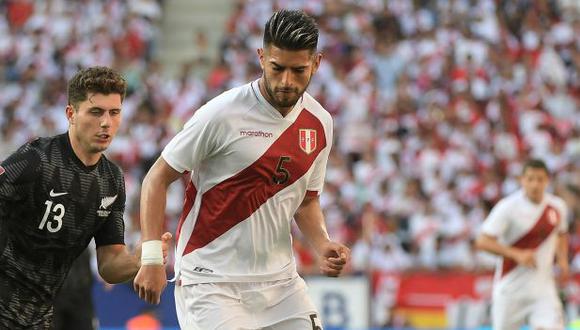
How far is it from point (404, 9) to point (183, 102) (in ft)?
15.3

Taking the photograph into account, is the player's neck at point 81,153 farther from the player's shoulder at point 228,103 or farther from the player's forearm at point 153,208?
the player's shoulder at point 228,103

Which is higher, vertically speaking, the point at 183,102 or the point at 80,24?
the point at 80,24

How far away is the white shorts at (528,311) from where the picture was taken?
11.9 meters

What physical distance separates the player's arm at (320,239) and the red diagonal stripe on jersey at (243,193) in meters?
0.40

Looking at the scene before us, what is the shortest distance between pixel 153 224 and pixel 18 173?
76 centimetres

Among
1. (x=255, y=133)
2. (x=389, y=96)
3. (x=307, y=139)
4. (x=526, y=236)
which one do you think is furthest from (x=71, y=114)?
(x=389, y=96)

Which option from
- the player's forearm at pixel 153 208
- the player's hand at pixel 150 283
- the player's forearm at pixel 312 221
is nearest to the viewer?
the player's hand at pixel 150 283

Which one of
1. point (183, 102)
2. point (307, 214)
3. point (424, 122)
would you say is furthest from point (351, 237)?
point (307, 214)

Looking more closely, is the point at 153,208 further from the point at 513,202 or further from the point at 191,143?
the point at 513,202

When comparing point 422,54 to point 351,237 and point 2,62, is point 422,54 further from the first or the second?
point 2,62

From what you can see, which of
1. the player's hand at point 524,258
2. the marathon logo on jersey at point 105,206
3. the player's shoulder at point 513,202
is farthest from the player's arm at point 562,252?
the marathon logo on jersey at point 105,206

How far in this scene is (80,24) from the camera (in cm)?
2438

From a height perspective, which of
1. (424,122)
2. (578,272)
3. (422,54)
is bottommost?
(578,272)

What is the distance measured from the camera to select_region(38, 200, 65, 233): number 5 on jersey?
641cm
